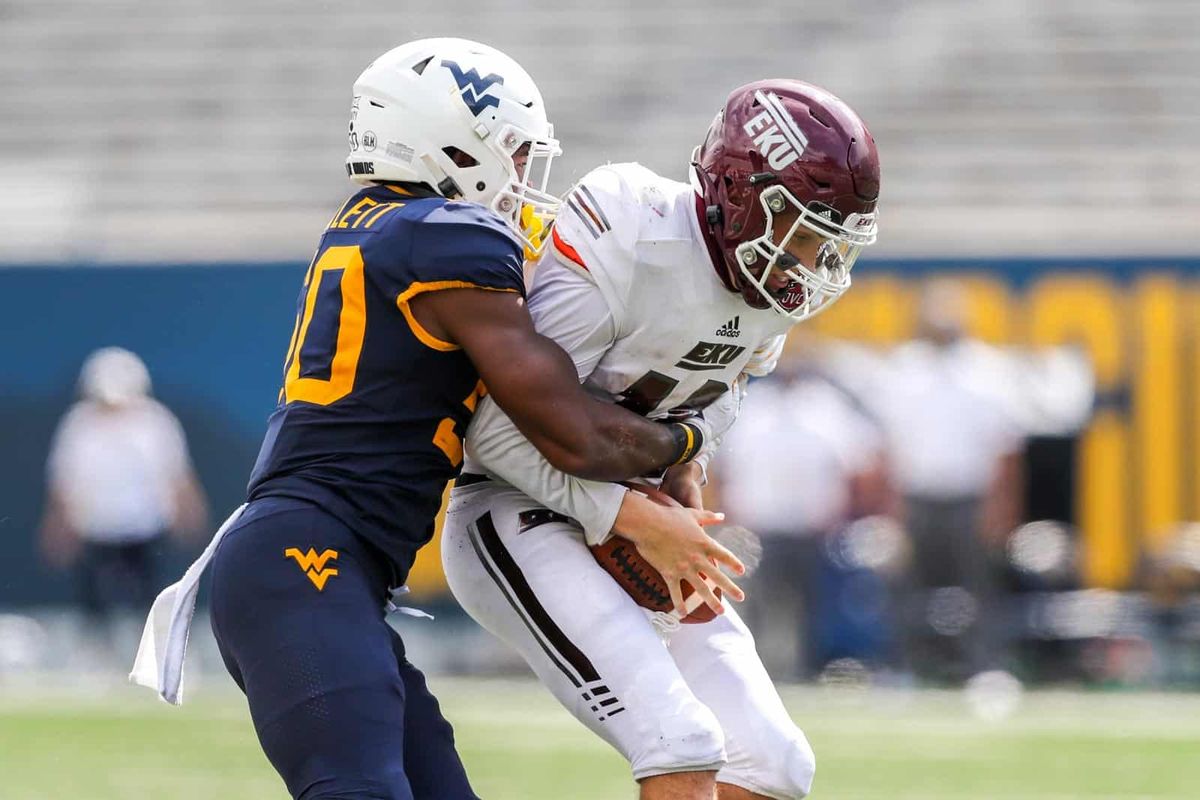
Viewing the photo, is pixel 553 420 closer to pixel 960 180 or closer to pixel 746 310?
pixel 746 310

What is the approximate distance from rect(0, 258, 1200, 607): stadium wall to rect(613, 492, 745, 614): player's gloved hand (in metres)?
6.33

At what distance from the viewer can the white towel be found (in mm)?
3443

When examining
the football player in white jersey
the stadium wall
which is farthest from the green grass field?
the football player in white jersey

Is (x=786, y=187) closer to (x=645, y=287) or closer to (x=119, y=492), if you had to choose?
(x=645, y=287)

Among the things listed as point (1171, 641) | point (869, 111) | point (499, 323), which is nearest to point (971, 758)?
point (1171, 641)

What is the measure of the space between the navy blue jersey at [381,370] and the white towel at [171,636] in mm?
204

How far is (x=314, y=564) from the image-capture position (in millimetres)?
3246

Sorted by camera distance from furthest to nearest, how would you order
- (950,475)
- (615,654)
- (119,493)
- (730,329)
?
(119,493), (950,475), (730,329), (615,654)

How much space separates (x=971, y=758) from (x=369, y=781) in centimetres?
424

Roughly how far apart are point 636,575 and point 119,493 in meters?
6.89

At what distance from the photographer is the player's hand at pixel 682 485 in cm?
388

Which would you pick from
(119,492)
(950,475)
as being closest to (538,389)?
(950,475)

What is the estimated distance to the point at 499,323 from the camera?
3281mm

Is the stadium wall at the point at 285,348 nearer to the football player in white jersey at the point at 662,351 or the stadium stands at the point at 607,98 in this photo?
the stadium stands at the point at 607,98
